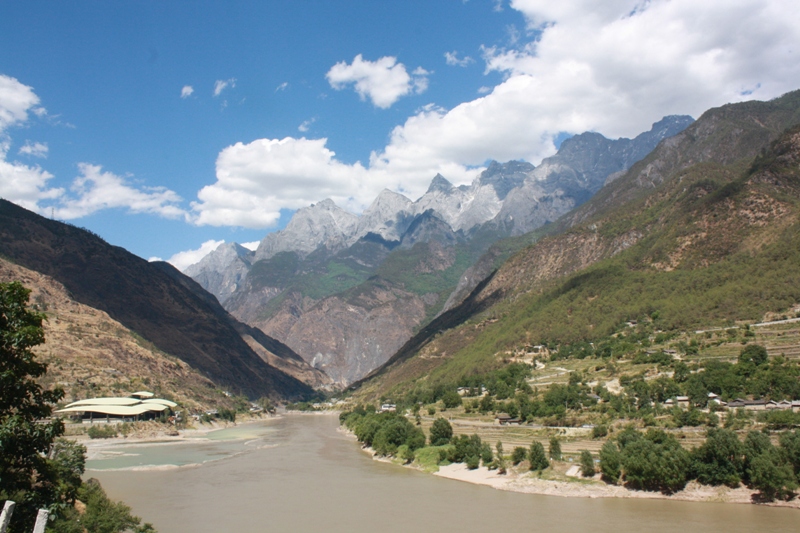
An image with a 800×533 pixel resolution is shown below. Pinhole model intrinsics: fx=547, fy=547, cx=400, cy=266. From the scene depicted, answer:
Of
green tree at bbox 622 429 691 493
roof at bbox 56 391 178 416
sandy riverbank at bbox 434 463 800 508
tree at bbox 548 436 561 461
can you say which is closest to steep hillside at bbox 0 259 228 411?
roof at bbox 56 391 178 416

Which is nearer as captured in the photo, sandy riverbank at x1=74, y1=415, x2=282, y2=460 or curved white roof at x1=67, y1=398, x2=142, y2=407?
sandy riverbank at x1=74, y1=415, x2=282, y2=460

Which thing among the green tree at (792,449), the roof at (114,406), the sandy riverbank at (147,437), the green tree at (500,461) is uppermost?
the roof at (114,406)

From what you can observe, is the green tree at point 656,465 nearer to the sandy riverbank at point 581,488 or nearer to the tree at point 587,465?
the sandy riverbank at point 581,488

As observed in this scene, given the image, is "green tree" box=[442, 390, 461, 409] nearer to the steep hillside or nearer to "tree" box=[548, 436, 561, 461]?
"tree" box=[548, 436, 561, 461]

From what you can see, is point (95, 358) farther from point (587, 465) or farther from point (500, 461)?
point (587, 465)

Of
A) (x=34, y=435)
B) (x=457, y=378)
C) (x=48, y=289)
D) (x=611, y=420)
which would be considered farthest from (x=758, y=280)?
(x=48, y=289)

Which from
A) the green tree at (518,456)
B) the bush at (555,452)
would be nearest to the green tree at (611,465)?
the bush at (555,452)
